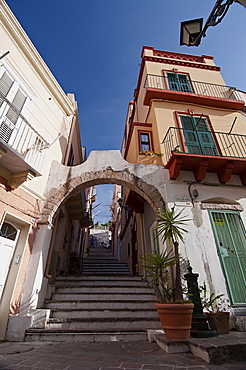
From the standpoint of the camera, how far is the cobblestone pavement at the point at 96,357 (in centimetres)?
251

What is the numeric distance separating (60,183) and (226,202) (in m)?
5.60

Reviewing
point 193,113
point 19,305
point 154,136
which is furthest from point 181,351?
point 193,113

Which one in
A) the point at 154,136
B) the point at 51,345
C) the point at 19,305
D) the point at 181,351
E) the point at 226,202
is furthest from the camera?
the point at 154,136

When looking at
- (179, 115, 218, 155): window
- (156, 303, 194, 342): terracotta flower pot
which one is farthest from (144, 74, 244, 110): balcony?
(156, 303, 194, 342): terracotta flower pot

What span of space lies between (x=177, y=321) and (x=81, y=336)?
7.57 feet

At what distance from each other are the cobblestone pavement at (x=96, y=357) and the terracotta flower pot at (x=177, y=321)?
0.89ft

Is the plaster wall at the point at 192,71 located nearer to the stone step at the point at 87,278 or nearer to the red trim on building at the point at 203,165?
the red trim on building at the point at 203,165

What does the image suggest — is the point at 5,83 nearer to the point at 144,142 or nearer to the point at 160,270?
the point at 144,142

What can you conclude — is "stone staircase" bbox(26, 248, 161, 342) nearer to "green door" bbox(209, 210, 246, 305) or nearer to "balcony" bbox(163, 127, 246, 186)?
"green door" bbox(209, 210, 246, 305)

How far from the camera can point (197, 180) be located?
658cm

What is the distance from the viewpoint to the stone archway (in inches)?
251

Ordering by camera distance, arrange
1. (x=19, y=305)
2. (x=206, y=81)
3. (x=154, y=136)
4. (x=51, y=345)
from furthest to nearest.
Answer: (x=206, y=81) → (x=154, y=136) → (x=19, y=305) → (x=51, y=345)

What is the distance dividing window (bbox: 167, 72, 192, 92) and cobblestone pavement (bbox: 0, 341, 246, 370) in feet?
32.3

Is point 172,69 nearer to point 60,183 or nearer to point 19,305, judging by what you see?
point 60,183
